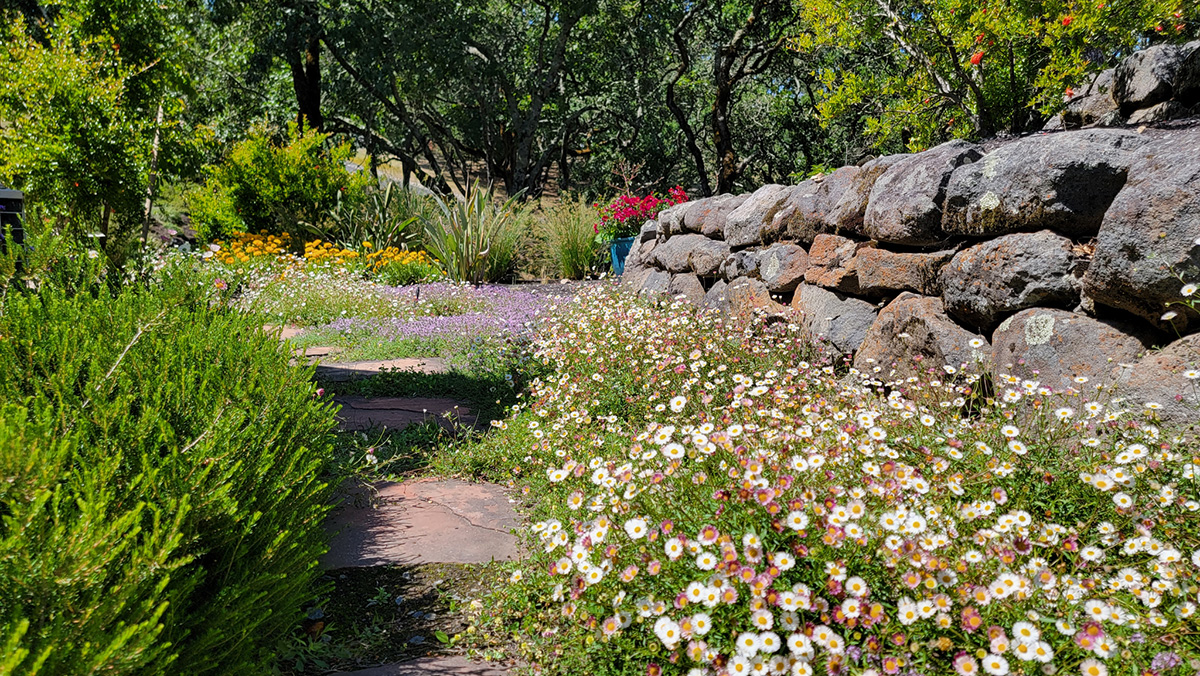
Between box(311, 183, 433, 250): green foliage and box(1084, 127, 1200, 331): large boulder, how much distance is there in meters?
9.56

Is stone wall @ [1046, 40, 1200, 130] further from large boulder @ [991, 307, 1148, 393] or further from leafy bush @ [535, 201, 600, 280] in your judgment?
leafy bush @ [535, 201, 600, 280]

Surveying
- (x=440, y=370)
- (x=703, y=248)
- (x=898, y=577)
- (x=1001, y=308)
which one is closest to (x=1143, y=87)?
(x=1001, y=308)

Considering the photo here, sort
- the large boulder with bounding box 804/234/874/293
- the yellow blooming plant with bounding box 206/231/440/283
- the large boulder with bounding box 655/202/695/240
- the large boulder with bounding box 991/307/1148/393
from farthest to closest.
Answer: the yellow blooming plant with bounding box 206/231/440/283 → the large boulder with bounding box 655/202/695/240 → the large boulder with bounding box 804/234/874/293 → the large boulder with bounding box 991/307/1148/393

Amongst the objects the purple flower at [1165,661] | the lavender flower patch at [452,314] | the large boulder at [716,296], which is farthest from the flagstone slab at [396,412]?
the purple flower at [1165,661]

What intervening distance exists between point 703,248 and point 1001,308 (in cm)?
335

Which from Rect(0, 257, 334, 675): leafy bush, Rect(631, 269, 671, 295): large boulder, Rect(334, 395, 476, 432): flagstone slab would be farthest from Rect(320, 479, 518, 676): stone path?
Rect(631, 269, 671, 295): large boulder

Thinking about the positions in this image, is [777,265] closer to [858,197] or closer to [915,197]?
[858,197]

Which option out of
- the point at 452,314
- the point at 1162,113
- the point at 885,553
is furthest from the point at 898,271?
the point at 452,314

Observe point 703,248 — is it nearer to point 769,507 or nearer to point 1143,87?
point 1143,87

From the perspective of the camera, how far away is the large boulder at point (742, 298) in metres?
4.75

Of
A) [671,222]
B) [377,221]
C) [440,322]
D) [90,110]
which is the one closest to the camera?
[90,110]

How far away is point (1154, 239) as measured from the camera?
2330mm

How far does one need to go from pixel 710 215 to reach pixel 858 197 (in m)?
2.39

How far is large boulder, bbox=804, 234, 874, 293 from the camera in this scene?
13.2 feet
